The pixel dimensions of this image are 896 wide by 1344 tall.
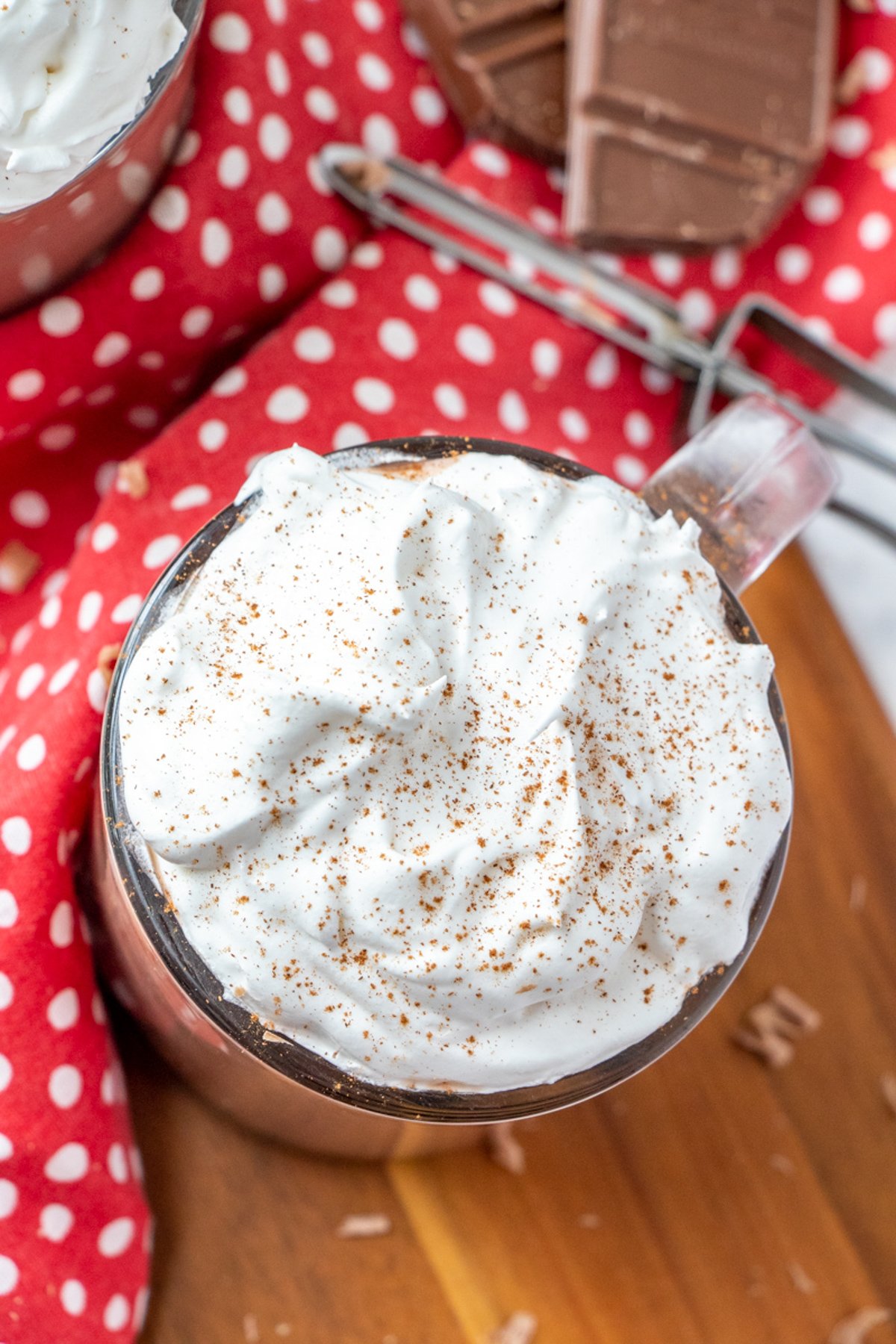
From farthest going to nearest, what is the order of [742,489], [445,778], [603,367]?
[603,367] < [742,489] < [445,778]

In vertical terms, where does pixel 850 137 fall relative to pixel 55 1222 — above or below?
above

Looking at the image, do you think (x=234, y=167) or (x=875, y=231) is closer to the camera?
(x=234, y=167)

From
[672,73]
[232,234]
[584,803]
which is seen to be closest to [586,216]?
[672,73]

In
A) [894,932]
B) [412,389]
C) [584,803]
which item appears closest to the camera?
[584,803]

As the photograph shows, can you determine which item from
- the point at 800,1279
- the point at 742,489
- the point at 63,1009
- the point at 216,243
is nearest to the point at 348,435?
the point at 216,243

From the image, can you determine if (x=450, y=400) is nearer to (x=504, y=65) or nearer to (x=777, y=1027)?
(x=504, y=65)

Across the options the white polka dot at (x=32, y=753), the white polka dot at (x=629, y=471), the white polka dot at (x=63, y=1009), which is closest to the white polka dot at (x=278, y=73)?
the white polka dot at (x=629, y=471)

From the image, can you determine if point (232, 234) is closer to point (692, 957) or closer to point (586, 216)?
point (586, 216)
